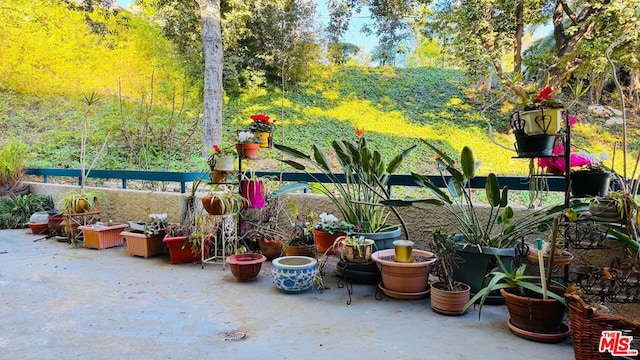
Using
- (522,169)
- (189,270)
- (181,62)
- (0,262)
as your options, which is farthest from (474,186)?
(181,62)

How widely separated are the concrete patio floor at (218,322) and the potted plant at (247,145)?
1.06m

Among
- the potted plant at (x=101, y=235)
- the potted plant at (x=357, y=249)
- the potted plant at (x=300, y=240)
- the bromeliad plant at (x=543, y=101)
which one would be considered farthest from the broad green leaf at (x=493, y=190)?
the potted plant at (x=101, y=235)

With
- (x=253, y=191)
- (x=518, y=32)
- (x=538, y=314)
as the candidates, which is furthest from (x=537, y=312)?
(x=518, y=32)

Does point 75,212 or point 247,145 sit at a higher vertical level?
point 247,145

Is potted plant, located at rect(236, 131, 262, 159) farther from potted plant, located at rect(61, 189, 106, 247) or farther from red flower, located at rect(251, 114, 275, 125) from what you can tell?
potted plant, located at rect(61, 189, 106, 247)

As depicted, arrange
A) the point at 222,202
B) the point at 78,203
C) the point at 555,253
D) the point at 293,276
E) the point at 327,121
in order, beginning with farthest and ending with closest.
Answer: the point at 327,121 < the point at 78,203 < the point at 222,202 < the point at 293,276 < the point at 555,253

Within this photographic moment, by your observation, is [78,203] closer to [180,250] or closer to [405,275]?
[180,250]

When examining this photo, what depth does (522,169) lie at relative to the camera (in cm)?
750

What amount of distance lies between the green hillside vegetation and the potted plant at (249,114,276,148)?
2.88 metres

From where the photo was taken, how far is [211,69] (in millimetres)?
6184

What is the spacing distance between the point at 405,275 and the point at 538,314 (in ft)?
2.51

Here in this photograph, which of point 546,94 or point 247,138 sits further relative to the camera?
point 247,138

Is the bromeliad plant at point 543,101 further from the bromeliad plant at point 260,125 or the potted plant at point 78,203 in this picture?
the potted plant at point 78,203

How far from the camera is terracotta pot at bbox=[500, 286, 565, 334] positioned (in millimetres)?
1785
